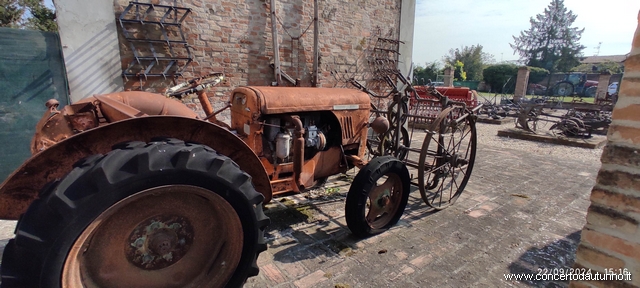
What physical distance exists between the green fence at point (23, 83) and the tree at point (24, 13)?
13.4 m

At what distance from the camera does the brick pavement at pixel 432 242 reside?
2461 millimetres

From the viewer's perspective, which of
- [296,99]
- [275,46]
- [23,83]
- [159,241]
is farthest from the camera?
[275,46]

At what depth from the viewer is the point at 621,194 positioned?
125cm

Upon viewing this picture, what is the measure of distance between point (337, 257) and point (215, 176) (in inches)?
58.3

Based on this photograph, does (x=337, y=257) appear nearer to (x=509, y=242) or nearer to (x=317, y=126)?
(x=317, y=126)

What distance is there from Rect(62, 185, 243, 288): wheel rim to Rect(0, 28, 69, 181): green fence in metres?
3.56

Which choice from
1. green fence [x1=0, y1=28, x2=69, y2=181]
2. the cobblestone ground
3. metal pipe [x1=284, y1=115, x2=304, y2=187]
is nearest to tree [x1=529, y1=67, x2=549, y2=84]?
the cobblestone ground

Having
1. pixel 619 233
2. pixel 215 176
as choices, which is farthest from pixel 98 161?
pixel 619 233

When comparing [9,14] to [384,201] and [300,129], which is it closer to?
[300,129]

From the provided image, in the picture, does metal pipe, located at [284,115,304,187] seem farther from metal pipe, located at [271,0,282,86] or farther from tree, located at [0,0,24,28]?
tree, located at [0,0,24,28]

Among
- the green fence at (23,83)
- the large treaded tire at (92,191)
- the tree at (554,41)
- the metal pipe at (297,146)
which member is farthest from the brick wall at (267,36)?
the tree at (554,41)

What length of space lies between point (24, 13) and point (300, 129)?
19681 millimetres

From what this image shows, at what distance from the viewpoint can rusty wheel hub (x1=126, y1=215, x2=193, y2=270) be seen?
1.76 meters

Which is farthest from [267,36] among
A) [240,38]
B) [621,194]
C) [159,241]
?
[621,194]
